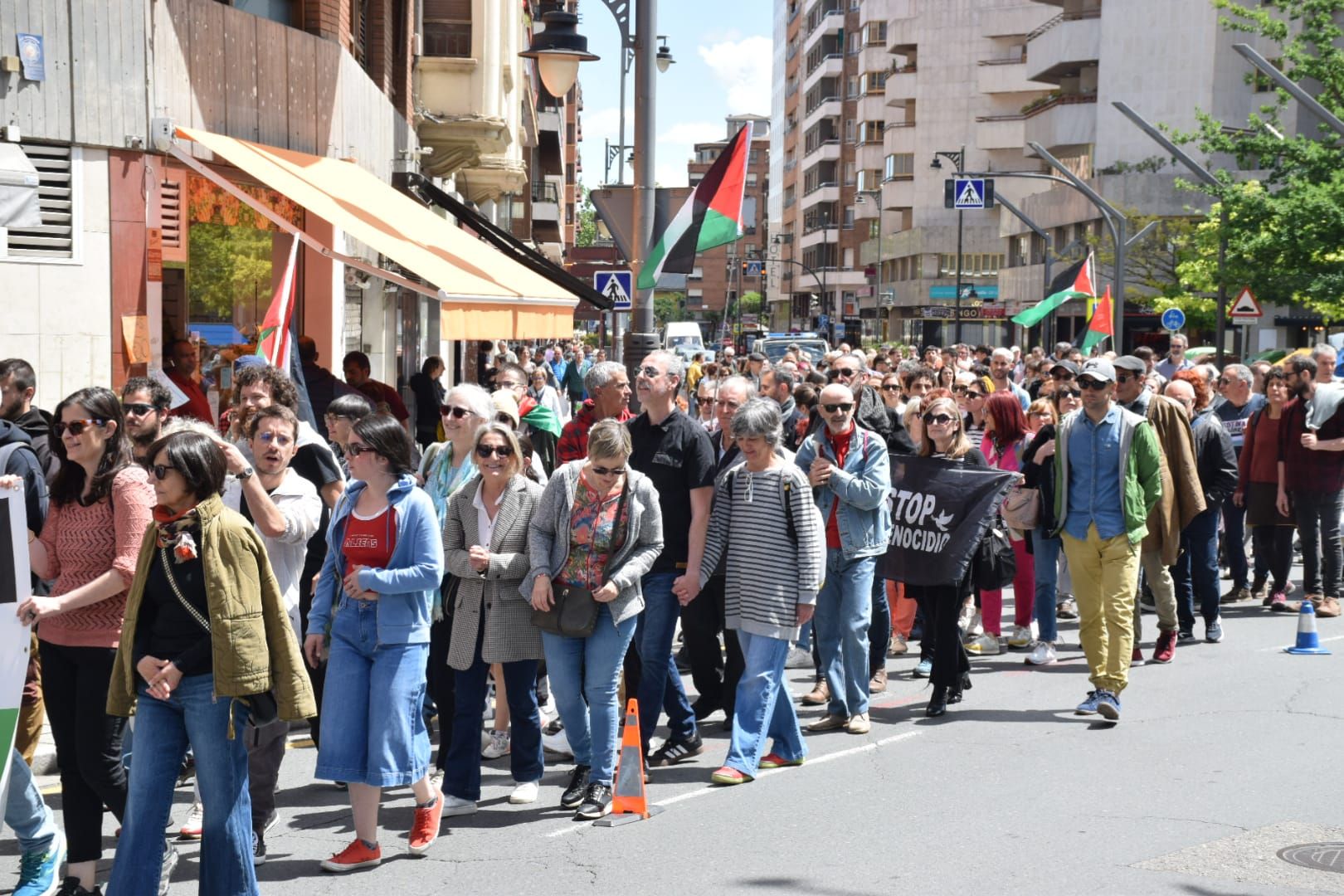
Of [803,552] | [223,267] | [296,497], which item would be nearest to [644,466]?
[803,552]

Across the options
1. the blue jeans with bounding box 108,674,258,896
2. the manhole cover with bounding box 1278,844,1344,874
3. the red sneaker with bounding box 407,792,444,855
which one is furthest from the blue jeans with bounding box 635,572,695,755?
the manhole cover with bounding box 1278,844,1344,874

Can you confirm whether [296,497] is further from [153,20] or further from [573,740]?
[153,20]

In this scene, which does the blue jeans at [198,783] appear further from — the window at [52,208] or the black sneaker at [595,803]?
the window at [52,208]

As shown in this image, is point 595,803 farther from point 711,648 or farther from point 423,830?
point 711,648

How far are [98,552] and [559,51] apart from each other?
1051cm

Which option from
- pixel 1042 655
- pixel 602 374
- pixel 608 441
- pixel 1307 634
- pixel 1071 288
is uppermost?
pixel 1071 288

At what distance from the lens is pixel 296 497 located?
22.5ft

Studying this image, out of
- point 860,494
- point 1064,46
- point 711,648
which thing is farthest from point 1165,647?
point 1064,46

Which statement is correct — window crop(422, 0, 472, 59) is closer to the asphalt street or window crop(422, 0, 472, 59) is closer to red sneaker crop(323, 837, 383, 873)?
the asphalt street

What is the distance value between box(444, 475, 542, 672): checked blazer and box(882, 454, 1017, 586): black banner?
9.86ft

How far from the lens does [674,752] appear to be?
328 inches

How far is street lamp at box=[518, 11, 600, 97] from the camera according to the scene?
15672mm

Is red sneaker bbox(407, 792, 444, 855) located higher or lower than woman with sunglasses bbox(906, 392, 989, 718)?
lower

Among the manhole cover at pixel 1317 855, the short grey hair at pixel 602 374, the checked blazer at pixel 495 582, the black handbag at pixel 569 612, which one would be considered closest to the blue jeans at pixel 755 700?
the black handbag at pixel 569 612
